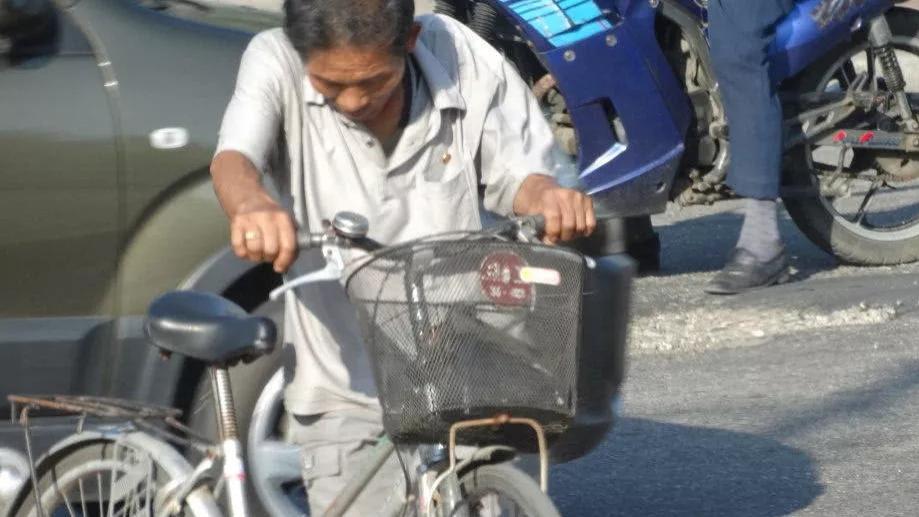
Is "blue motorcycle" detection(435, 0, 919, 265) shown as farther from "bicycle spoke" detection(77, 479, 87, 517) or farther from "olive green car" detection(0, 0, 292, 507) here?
"bicycle spoke" detection(77, 479, 87, 517)

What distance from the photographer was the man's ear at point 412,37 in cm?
339

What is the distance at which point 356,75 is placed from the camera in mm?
3320

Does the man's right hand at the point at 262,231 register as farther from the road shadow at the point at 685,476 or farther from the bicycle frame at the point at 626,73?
the bicycle frame at the point at 626,73

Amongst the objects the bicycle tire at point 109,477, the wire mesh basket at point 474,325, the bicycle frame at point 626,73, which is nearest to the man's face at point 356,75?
the wire mesh basket at point 474,325

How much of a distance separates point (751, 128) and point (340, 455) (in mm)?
4208

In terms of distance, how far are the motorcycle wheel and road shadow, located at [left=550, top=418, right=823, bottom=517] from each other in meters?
2.11

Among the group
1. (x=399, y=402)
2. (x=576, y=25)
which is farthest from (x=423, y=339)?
(x=576, y=25)

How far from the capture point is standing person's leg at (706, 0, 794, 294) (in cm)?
753

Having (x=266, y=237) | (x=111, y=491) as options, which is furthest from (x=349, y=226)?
(x=111, y=491)

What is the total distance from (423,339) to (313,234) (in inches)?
10.5

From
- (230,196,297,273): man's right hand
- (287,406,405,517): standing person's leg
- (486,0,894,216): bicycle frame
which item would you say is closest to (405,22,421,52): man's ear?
(230,196,297,273): man's right hand

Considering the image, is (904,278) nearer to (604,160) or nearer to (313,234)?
(604,160)

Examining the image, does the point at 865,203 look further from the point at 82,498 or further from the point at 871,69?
the point at 82,498

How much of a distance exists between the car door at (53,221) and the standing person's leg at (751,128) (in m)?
3.36
